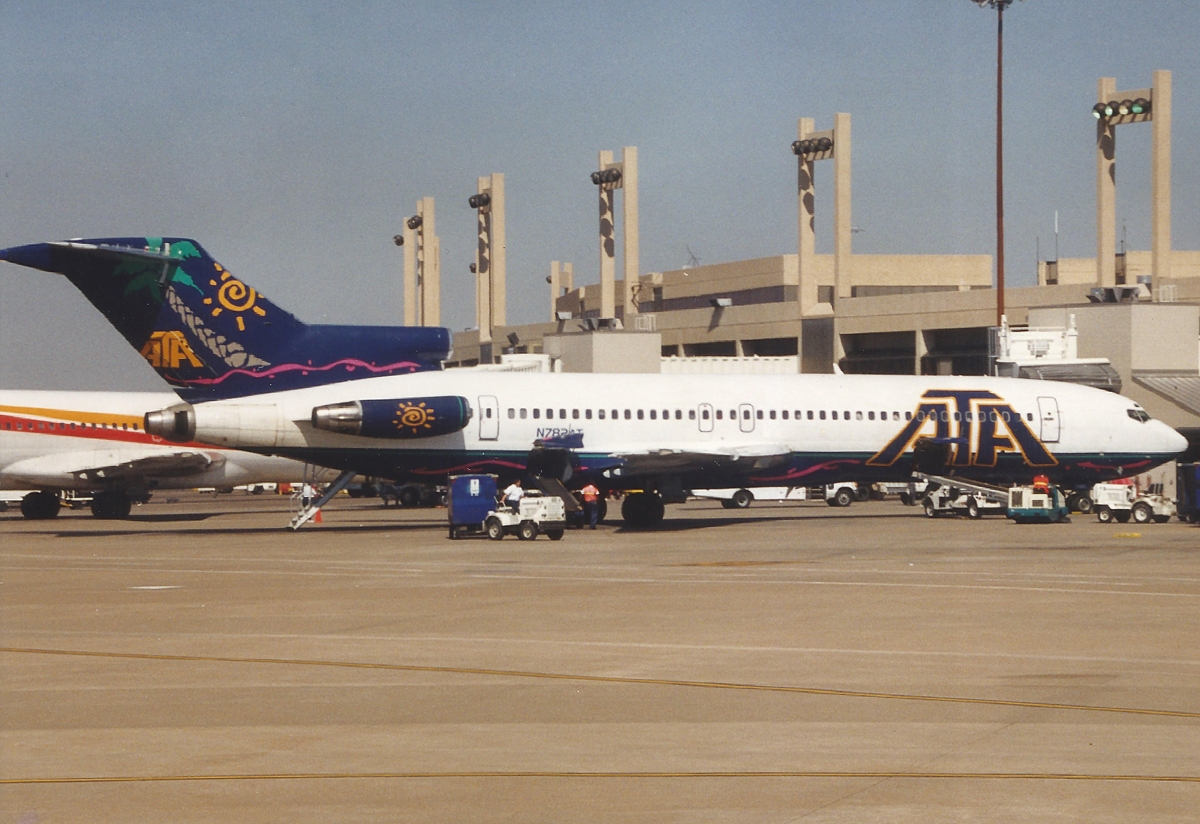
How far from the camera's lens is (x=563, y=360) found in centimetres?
6981

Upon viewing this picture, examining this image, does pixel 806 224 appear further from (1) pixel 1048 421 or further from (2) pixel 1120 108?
(1) pixel 1048 421

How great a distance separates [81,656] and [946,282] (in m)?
106

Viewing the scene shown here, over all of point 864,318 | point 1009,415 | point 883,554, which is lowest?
point 883,554

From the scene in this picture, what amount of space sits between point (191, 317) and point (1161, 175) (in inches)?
1768

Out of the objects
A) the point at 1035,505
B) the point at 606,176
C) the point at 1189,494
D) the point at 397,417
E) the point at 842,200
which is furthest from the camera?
the point at 606,176

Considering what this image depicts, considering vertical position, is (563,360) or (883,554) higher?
(563,360)

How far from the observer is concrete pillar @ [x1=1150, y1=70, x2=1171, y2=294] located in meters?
63.9

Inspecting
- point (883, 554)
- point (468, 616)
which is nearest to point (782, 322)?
point (883, 554)

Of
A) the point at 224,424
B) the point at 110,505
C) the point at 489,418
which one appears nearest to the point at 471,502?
the point at 489,418

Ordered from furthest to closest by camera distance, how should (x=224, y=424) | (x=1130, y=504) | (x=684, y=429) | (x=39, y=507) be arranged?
(x=39, y=507) → (x=1130, y=504) → (x=684, y=429) → (x=224, y=424)

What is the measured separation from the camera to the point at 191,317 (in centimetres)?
3750

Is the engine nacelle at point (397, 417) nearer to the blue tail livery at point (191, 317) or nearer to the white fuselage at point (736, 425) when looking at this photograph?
the white fuselage at point (736, 425)

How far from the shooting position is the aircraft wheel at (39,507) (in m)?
54.4

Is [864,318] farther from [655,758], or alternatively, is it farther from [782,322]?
[655,758]
